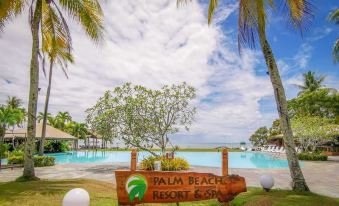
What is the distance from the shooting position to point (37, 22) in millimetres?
12164

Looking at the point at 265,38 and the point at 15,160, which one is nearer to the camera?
the point at 265,38

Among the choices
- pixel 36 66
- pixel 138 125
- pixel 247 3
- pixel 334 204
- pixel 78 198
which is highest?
pixel 247 3

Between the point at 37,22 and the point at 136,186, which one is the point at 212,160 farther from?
the point at 136,186

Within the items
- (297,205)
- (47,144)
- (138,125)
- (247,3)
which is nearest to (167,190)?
(297,205)

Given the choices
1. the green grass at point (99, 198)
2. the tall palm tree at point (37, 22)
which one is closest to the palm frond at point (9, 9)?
the tall palm tree at point (37, 22)

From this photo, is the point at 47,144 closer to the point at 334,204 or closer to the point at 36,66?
the point at 36,66

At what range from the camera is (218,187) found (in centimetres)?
648

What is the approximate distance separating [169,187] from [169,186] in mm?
20

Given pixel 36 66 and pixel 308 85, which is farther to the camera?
pixel 308 85

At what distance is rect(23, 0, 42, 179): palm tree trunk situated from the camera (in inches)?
460

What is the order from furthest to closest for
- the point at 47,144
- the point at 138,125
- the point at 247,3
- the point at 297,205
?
the point at 47,144 → the point at 138,125 → the point at 247,3 → the point at 297,205

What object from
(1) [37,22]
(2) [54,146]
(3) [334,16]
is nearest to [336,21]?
(3) [334,16]

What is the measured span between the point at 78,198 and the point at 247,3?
6588 mm

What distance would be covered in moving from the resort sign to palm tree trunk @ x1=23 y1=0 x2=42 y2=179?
7.07 m
